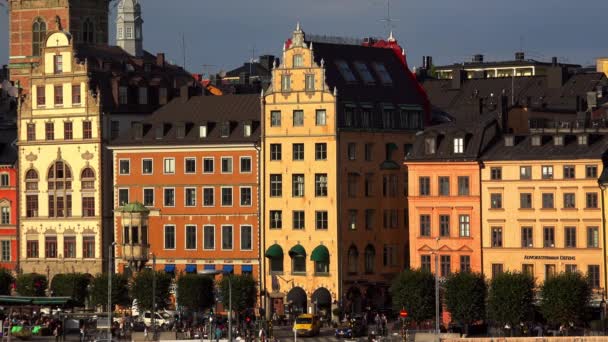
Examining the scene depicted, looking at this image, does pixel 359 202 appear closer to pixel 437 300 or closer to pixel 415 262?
pixel 415 262

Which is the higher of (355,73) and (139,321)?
(355,73)

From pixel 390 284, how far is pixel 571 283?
20694mm

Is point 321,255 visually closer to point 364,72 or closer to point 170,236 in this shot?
point 170,236

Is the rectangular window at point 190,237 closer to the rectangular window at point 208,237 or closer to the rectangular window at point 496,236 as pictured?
the rectangular window at point 208,237

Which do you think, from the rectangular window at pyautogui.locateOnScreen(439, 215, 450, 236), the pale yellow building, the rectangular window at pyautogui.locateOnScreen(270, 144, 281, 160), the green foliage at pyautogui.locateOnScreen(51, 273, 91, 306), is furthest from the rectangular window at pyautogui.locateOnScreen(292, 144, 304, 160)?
the green foliage at pyautogui.locateOnScreen(51, 273, 91, 306)

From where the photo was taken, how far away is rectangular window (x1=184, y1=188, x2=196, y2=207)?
177 m

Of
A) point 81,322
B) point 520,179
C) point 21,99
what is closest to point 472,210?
point 520,179

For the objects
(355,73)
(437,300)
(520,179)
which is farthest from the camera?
(355,73)

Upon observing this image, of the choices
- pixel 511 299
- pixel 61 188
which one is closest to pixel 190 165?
pixel 61 188

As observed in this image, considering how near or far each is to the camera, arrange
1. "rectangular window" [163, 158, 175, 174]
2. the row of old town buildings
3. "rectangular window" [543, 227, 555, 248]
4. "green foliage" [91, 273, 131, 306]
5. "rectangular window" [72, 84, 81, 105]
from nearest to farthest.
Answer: "rectangular window" [543, 227, 555, 248], the row of old town buildings, "green foliage" [91, 273, 131, 306], "rectangular window" [163, 158, 175, 174], "rectangular window" [72, 84, 81, 105]

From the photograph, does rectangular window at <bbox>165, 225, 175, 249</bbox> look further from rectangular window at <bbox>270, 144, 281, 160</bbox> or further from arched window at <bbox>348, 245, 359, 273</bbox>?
arched window at <bbox>348, 245, 359, 273</bbox>

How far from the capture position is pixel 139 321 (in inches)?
6555

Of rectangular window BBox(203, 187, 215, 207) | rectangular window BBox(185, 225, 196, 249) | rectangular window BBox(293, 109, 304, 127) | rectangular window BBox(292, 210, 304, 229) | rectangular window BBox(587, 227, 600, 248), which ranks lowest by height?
rectangular window BBox(587, 227, 600, 248)

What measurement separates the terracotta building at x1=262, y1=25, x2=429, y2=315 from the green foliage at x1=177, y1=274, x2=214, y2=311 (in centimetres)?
615
